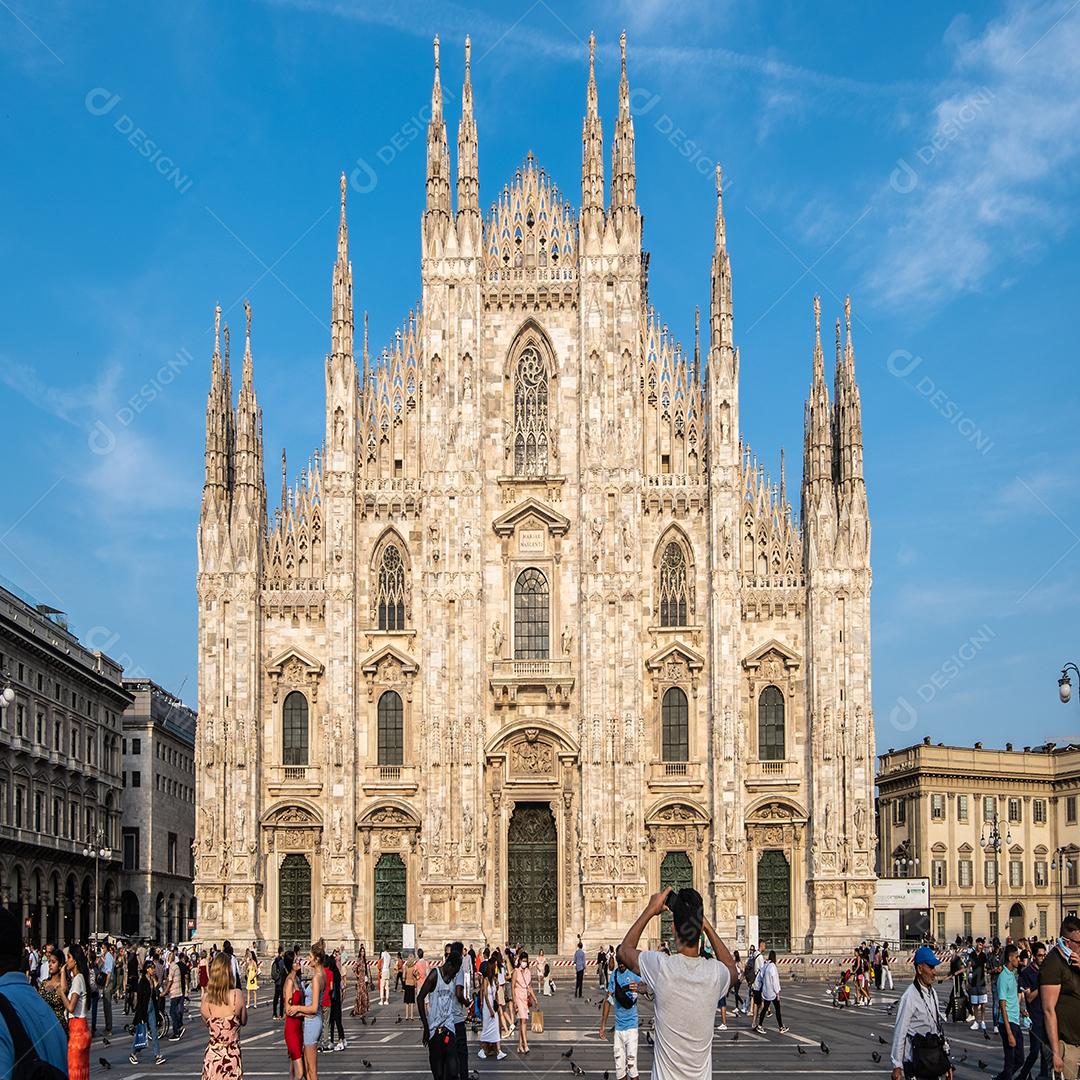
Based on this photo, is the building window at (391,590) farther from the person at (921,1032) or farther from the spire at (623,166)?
the person at (921,1032)

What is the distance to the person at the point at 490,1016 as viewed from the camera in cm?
2527

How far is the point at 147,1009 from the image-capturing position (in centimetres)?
2675

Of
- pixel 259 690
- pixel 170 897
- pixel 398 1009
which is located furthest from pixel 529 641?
pixel 170 897

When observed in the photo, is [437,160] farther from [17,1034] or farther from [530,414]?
[17,1034]

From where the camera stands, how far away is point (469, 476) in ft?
179

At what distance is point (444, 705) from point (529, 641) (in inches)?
142

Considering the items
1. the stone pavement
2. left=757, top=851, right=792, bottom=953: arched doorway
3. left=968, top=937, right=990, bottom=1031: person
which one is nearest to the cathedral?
left=757, top=851, right=792, bottom=953: arched doorway

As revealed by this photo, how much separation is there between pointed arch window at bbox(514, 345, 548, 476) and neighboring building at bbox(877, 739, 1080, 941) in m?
38.0

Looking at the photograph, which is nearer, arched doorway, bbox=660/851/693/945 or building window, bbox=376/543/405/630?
arched doorway, bbox=660/851/693/945

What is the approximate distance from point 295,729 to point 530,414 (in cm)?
1302

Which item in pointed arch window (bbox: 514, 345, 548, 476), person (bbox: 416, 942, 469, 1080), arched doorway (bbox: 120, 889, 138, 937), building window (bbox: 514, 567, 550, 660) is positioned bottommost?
arched doorway (bbox: 120, 889, 138, 937)

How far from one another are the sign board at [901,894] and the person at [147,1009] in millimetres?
30385

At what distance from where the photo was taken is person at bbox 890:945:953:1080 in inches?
468

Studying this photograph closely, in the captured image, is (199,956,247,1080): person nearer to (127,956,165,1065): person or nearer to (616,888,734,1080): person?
(616,888,734,1080): person
